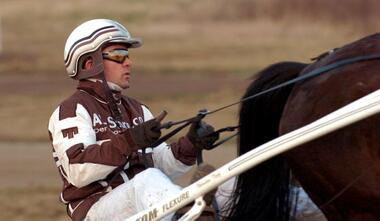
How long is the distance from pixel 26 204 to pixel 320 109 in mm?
4752

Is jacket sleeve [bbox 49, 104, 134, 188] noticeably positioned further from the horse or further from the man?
the horse

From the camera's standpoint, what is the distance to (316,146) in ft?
14.5

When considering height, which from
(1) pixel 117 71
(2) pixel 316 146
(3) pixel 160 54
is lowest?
(3) pixel 160 54

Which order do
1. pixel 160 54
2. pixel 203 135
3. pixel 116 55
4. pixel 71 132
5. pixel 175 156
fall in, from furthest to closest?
pixel 160 54, pixel 175 156, pixel 116 55, pixel 203 135, pixel 71 132

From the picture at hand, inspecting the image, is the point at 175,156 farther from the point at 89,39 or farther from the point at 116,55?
Answer: the point at 89,39

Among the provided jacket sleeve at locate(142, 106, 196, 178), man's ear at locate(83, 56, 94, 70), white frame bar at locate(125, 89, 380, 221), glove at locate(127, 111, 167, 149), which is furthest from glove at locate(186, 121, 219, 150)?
white frame bar at locate(125, 89, 380, 221)

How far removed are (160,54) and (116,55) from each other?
2010 centimetres

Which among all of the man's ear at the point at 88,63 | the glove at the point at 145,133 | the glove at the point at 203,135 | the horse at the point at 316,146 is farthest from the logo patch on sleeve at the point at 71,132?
the horse at the point at 316,146

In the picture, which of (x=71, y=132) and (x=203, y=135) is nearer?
(x=71, y=132)

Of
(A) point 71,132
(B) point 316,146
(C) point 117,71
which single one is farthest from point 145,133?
(B) point 316,146

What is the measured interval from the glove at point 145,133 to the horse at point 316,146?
62 centimetres

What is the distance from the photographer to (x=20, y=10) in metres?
37.6

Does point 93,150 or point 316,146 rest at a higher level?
point 93,150

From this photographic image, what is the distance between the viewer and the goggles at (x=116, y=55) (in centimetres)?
460
